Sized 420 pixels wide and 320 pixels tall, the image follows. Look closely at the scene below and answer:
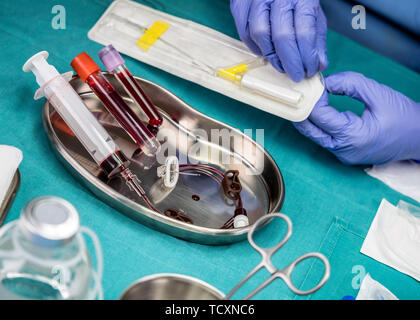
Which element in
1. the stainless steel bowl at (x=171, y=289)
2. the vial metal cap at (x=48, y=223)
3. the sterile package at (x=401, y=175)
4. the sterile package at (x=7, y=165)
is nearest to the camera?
the vial metal cap at (x=48, y=223)

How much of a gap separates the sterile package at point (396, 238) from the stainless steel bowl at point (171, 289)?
366mm

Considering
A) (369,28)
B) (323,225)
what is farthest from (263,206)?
(369,28)

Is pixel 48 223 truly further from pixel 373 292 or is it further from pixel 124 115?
pixel 373 292

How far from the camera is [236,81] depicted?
1009mm

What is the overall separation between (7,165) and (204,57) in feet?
1.57

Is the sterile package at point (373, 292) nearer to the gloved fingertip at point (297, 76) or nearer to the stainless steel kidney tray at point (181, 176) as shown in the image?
the stainless steel kidney tray at point (181, 176)

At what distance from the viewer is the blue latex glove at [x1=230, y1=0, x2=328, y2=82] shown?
0.95 meters

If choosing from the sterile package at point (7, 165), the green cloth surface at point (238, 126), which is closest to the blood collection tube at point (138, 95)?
the green cloth surface at point (238, 126)

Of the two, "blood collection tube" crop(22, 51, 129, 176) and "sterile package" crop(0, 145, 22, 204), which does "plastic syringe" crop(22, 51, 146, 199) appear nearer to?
"blood collection tube" crop(22, 51, 129, 176)

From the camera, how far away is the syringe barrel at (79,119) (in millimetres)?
874

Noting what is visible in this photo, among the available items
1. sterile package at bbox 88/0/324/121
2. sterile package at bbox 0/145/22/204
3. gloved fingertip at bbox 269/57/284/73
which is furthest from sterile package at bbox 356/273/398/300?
sterile package at bbox 0/145/22/204

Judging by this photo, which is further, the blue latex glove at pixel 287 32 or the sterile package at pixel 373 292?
the blue latex glove at pixel 287 32

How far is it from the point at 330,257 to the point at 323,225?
69mm

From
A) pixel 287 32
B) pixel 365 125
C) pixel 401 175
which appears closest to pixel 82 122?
pixel 287 32
